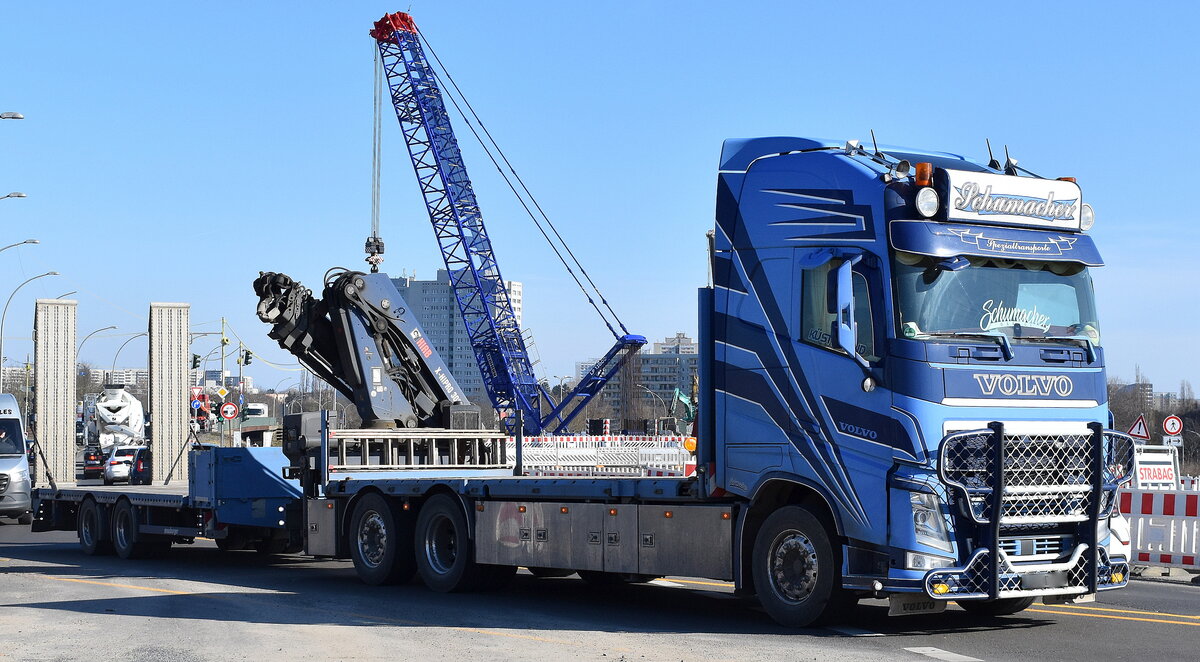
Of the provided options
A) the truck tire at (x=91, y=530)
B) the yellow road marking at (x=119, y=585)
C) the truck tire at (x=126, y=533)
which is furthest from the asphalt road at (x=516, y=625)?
the truck tire at (x=91, y=530)

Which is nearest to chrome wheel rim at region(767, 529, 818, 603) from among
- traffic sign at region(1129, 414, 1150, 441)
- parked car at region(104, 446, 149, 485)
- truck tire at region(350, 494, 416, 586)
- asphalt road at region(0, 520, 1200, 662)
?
asphalt road at region(0, 520, 1200, 662)

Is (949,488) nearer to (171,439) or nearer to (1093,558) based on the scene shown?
(1093,558)

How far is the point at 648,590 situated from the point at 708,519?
3.74 metres

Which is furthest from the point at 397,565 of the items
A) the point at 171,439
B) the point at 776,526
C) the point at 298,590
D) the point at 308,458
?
the point at 171,439

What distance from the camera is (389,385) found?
61.4 ft

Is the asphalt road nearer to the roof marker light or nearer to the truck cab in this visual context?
the truck cab

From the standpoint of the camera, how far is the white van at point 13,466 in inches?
1016

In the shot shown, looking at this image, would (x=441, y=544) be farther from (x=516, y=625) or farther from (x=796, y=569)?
(x=796, y=569)

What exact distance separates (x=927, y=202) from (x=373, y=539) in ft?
26.4

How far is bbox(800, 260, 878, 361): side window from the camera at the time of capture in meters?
10.4

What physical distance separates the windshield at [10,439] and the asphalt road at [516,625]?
10900 millimetres

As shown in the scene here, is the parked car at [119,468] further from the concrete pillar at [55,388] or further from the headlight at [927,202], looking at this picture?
the headlight at [927,202]

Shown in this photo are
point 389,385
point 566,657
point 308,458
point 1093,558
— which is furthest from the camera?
point 389,385

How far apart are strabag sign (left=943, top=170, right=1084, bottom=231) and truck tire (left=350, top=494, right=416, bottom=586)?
24.6 feet
